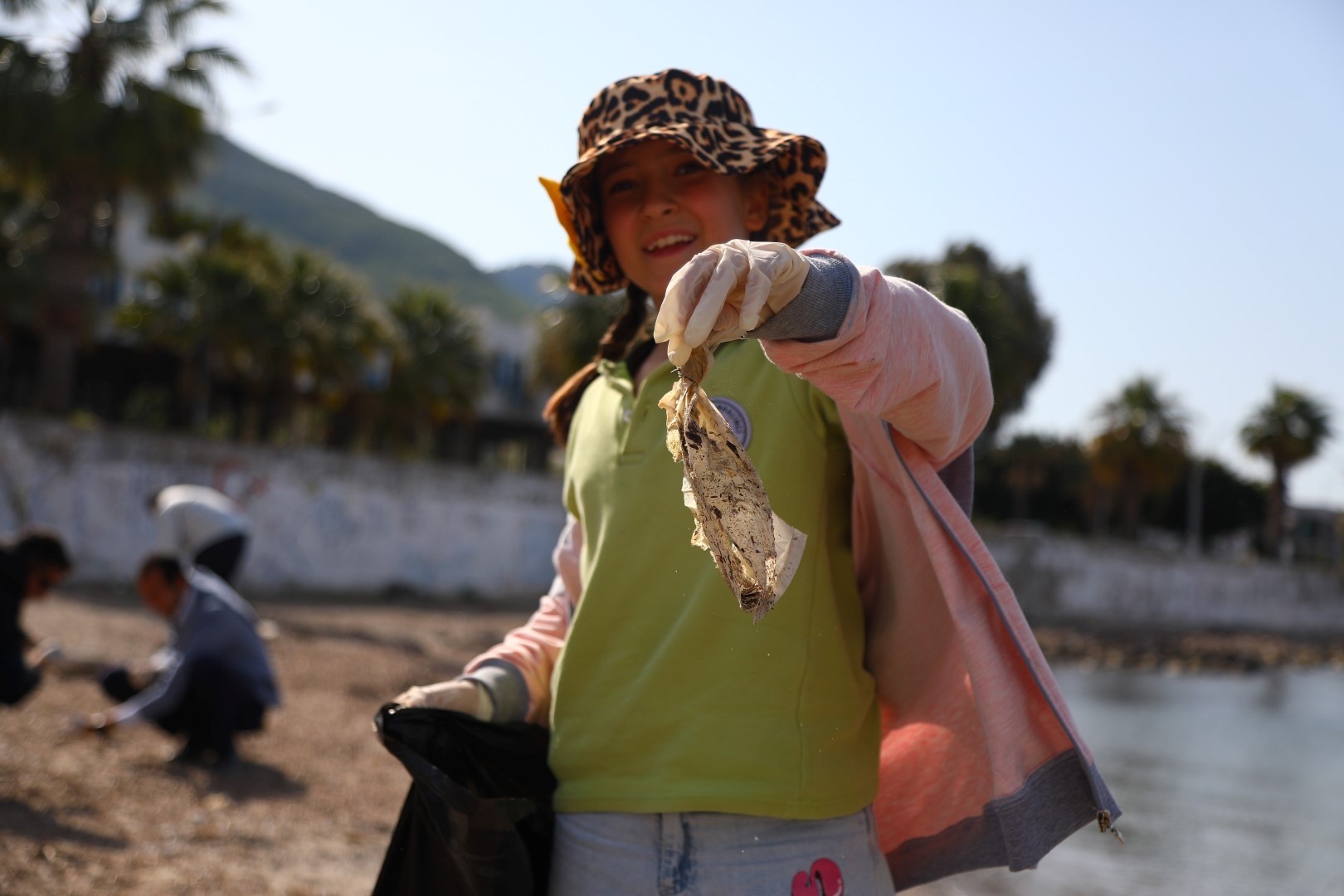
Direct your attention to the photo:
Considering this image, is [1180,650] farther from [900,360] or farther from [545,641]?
[900,360]

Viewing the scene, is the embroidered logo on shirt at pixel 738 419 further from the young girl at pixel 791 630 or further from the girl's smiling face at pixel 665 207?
the girl's smiling face at pixel 665 207

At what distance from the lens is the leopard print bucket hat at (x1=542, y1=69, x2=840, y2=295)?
75.9 inches

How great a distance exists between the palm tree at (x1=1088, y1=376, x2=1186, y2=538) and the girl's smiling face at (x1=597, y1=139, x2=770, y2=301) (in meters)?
43.5

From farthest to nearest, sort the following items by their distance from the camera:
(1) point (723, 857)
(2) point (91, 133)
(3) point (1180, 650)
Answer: (3) point (1180, 650), (2) point (91, 133), (1) point (723, 857)

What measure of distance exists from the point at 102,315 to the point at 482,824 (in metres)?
32.8

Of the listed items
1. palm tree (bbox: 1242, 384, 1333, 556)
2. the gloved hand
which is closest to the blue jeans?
the gloved hand

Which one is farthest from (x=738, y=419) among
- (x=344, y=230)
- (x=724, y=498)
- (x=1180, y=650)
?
(x=344, y=230)

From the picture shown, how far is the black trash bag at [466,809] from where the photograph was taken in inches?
72.4

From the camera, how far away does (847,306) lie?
1434 mm

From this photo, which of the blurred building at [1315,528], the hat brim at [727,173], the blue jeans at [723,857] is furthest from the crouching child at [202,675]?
the blurred building at [1315,528]

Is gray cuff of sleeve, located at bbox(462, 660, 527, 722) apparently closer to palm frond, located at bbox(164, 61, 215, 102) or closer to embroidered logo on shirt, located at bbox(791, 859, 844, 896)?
embroidered logo on shirt, located at bbox(791, 859, 844, 896)

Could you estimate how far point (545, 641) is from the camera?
2137 millimetres

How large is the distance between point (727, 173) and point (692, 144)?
72 mm

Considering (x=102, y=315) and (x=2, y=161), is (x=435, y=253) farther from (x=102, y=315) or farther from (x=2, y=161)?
(x=2, y=161)
